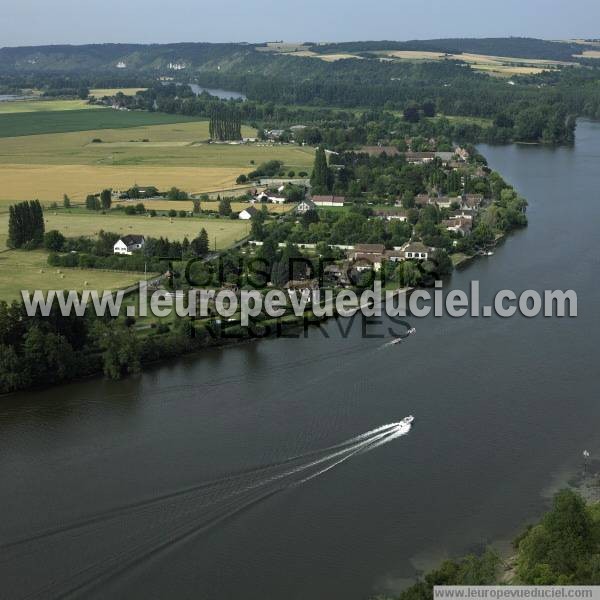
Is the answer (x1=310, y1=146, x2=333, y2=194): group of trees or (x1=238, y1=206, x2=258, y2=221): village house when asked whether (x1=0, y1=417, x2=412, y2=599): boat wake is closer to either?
(x1=238, y1=206, x2=258, y2=221): village house

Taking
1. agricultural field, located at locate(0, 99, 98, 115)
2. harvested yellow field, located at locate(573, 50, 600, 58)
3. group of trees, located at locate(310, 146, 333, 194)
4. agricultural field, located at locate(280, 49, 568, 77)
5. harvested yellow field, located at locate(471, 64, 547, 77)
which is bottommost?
group of trees, located at locate(310, 146, 333, 194)

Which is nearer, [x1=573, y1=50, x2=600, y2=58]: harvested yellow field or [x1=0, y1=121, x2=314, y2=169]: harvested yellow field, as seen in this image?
[x1=0, y1=121, x2=314, y2=169]: harvested yellow field

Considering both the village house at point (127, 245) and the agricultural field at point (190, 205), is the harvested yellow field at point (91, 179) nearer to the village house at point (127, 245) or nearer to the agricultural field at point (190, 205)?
the agricultural field at point (190, 205)

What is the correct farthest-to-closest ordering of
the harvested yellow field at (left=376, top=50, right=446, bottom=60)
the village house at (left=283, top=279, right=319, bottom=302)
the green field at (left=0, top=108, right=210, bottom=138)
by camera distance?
the harvested yellow field at (left=376, top=50, right=446, bottom=60) < the green field at (left=0, top=108, right=210, bottom=138) < the village house at (left=283, top=279, right=319, bottom=302)

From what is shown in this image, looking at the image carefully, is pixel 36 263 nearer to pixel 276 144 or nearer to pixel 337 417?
pixel 337 417

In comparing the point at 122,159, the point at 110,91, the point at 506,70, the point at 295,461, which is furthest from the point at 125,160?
the point at 506,70

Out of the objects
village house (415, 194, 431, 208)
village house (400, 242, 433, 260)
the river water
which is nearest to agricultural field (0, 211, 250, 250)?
village house (400, 242, 433, 260)

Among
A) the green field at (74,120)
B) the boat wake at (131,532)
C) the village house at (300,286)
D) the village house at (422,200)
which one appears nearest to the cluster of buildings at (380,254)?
the village house at (300,286)

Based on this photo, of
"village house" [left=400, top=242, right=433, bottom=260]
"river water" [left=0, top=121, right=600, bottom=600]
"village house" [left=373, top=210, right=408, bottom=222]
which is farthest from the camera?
"village house" [left=373, top=210, right=408, bottom=222]
